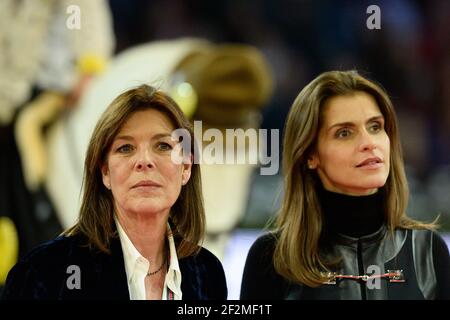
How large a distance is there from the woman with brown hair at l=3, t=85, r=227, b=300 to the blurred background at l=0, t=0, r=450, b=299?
0.25 m

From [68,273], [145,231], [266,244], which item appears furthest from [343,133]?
[68,273]

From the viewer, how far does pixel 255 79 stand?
1.43 metres

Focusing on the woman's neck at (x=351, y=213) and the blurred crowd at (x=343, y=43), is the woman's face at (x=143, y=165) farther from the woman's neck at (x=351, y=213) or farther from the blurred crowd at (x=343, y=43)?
the blurred crowd at (x=343, y=43)

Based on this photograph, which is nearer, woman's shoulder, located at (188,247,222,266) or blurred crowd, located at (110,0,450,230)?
woman's shoulder, located at (188,247,222,266)

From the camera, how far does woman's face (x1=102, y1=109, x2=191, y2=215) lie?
1080 mm

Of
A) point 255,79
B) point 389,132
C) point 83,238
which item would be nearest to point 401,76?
point 255,79

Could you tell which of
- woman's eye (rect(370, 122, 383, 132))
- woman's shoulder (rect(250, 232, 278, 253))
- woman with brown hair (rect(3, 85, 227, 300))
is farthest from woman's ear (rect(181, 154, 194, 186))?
woman's eye (rect(370, 122, 383, 132))

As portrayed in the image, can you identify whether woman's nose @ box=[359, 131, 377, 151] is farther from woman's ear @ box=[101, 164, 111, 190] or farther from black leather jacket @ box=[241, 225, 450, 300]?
woman's ear @ box=[101, 164, 111, 190]

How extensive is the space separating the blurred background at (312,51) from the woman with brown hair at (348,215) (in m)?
0.25

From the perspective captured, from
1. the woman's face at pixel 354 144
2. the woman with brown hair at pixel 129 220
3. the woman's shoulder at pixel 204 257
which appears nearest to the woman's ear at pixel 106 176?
the woman with brown hair at pixel 129 220

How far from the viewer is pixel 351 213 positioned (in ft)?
3.55

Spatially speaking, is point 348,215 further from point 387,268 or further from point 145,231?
point 145,231

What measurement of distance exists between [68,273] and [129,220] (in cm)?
10
